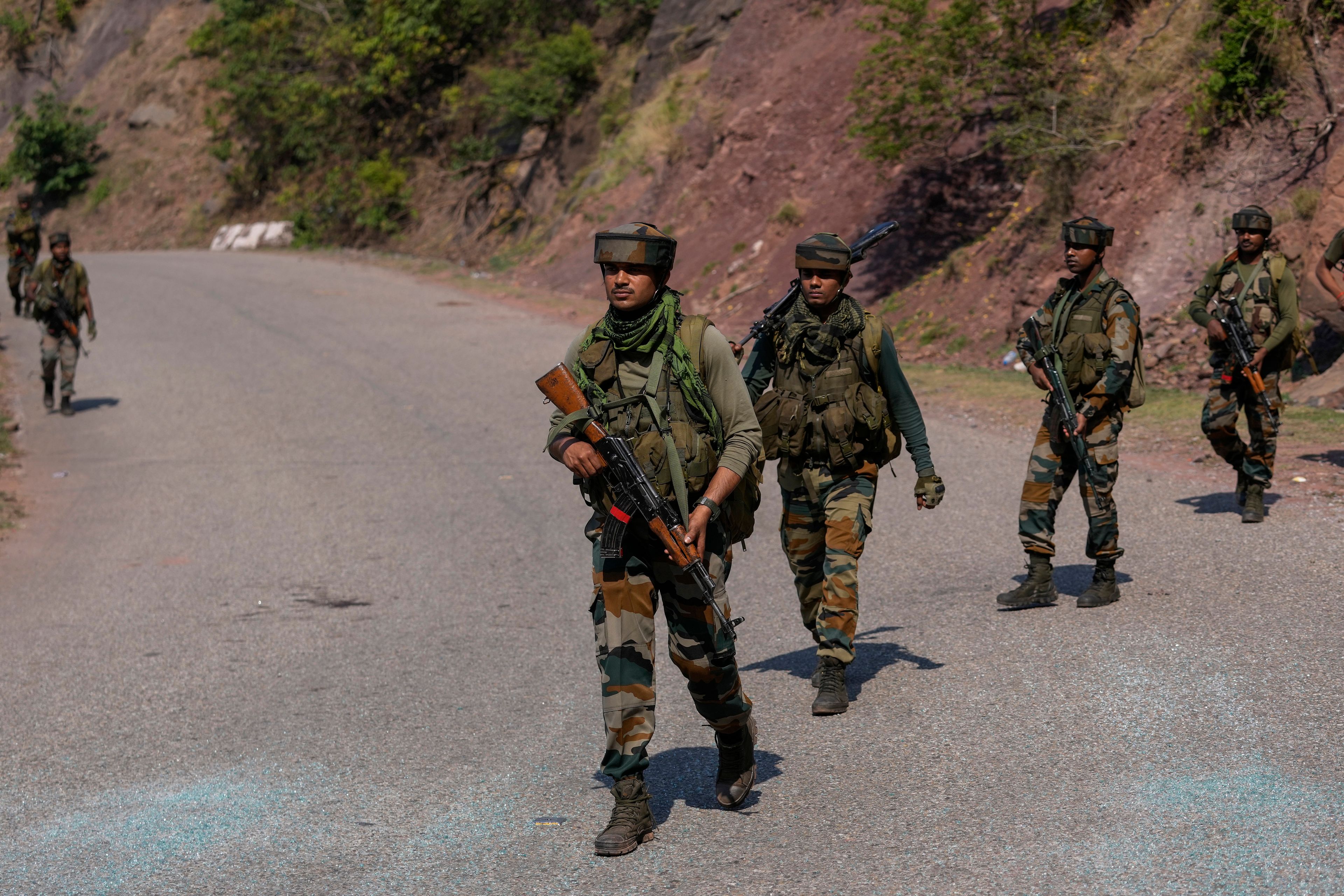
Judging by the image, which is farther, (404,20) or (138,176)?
(138,176)

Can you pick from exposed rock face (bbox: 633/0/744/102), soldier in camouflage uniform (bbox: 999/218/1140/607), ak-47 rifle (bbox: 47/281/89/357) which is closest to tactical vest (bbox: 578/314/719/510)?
soldier in camouflage uniform (bbox: 999/218/1140/607)

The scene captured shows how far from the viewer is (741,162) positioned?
75.7ft

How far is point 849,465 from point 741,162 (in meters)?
18.0

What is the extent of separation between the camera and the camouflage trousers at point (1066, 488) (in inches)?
270

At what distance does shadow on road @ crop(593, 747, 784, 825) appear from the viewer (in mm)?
4816

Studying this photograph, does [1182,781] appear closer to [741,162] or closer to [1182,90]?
[1182,90]

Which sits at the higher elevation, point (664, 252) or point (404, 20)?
point (404, 20)

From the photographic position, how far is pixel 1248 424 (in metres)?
8.75

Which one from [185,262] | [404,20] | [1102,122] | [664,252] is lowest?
[185,262]

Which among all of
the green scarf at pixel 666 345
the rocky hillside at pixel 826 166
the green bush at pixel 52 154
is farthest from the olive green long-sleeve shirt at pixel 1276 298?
the green bush at pixel 52 154

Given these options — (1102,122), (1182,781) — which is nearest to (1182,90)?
(1102,122)

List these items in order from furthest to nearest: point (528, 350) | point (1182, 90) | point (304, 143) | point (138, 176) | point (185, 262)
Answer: point (138, 176)
point (304, 143)
point (185, 262)
point (528, 350)
point (1182, 90)

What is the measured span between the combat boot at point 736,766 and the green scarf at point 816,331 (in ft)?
5.65

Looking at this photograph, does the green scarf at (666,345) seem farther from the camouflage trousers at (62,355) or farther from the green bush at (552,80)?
the green bush at (552,80)
